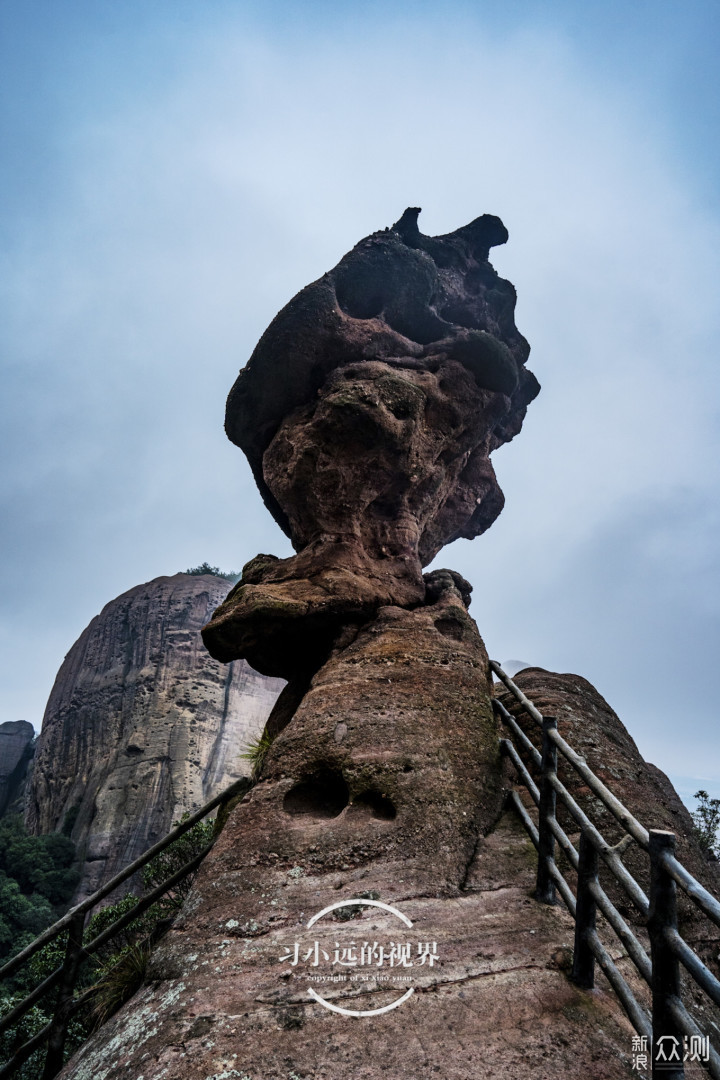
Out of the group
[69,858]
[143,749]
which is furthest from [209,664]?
[69,858]

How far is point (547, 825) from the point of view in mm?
3730

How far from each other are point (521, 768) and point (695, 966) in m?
2.49

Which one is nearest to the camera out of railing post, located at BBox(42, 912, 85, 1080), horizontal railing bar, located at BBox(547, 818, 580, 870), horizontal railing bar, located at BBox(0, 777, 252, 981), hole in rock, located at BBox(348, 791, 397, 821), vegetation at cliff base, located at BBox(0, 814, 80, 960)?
horizontal railing bar, located at BBox(547, 818, 580, 870)

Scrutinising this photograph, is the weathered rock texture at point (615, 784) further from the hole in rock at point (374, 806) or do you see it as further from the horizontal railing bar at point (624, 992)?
the hole in rock at point (374, 806)

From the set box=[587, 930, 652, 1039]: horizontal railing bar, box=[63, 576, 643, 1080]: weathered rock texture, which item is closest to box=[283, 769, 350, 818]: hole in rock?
box=[63, 576, 643, 1080]: weathered rock texture

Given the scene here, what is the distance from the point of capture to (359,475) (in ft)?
26.5

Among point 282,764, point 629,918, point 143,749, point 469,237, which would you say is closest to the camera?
point 629,918

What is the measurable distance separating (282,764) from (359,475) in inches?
165

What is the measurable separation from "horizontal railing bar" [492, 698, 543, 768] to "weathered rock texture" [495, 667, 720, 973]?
1.18 feet

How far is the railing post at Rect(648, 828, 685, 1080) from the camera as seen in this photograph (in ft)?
7.37

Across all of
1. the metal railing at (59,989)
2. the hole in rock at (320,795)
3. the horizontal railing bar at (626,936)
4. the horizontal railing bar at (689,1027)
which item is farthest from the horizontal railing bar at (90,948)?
the horizontal railing bar at (689,1027)

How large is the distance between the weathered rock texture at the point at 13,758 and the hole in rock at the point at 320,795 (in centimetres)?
3850

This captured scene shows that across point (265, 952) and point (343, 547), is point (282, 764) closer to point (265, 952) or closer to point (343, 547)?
point (265, 952)

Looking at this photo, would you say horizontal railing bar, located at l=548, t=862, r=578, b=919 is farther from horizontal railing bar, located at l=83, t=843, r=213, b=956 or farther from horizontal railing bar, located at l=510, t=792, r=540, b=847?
horizontal railing bar, located at l=83, t=843, r=213, b=956
